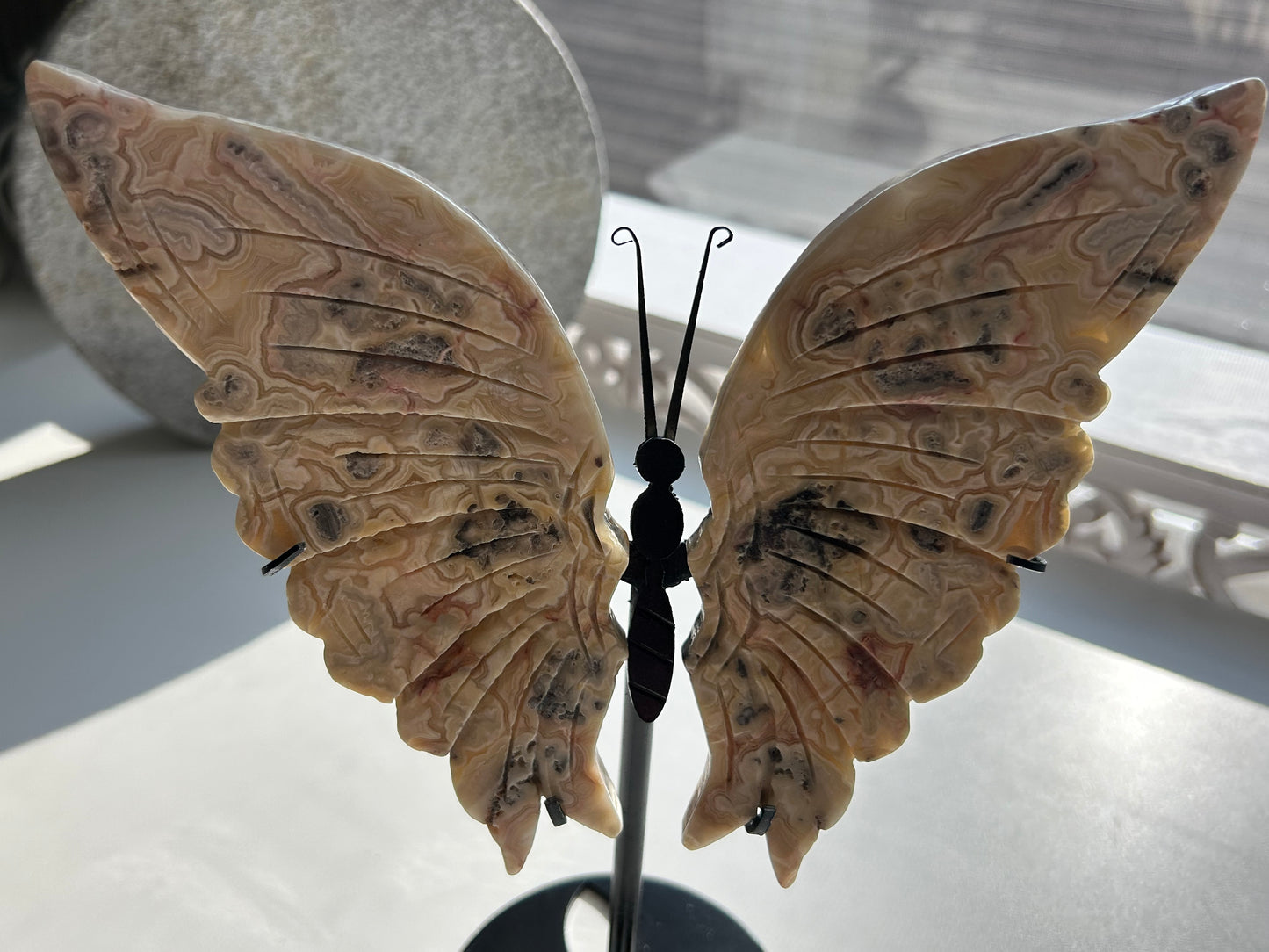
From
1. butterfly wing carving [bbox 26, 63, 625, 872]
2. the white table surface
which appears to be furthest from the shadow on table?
butterfly wing carving [bbox 26, 63, 625, 872]

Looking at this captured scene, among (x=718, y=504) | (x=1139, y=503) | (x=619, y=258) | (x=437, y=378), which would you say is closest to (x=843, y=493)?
(x=718, y=504)

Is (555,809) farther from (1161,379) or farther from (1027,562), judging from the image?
(1161,379)

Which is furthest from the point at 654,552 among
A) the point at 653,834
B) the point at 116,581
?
the point at 116,581

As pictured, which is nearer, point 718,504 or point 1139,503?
point 718,504

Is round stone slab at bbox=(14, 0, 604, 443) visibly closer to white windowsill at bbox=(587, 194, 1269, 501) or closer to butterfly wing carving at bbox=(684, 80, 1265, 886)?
white windowsill at bbox=(587, 194, 1269, 501)

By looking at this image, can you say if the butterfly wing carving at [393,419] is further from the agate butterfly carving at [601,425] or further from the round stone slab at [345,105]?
the round stone slab at [345,105]

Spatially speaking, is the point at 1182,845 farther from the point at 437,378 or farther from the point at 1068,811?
the point at 437,378
